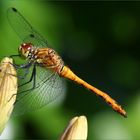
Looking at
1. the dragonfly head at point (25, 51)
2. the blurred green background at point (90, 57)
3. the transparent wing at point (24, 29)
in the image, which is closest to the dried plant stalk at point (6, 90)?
the dragonfly head at point (25, 51)

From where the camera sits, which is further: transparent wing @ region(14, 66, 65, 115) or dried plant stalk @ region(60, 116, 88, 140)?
transparent wing @ region(14, 66, 65, 115)

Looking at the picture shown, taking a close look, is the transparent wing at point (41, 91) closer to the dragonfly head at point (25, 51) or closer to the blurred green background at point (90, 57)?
the dragonfly head at point (25, 51)

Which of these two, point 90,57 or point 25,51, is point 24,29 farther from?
point 90,57

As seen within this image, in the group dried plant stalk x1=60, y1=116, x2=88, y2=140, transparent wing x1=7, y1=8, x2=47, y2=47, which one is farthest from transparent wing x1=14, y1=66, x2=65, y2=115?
dried plant stalk x1=60, y1=116, x2=88, y2=140

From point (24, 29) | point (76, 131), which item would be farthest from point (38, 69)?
point (76, 131)

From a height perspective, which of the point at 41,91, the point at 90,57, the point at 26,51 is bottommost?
the point at 90,57

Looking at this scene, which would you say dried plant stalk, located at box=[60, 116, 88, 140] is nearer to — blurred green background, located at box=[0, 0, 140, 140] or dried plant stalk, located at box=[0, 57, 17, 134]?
dried plant stalk, located at box=[0, 57, 17, 134]

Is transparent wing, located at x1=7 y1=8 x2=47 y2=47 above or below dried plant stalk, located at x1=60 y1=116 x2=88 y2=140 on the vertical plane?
above
